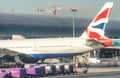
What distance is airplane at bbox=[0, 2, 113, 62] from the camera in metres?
78.4

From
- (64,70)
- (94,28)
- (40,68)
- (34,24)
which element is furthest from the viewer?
(34,24)

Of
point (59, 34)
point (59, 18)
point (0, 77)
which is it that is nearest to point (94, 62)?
point (0, 77)

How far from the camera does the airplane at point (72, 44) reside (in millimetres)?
78438

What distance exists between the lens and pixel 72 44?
80500mm

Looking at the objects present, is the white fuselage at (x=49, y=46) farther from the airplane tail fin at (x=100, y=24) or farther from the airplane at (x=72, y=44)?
the airplane tail fin at (x=100, y=24)

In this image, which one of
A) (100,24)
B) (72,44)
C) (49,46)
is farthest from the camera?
(49,46)

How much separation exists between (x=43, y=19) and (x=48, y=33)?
12.4 meters

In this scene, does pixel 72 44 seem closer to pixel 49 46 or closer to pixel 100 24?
pixel 49 46

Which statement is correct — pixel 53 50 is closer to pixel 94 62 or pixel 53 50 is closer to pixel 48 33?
pixel 94 62

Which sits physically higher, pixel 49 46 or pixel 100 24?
pixel 100 24

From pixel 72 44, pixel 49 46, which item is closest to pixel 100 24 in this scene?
pixel 72 44

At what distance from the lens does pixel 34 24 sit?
17112 centimetres

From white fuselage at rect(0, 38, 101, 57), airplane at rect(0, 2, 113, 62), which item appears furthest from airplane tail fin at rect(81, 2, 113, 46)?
white fuselage at rect(0, 38, 101, 57)

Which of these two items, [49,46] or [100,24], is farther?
[49,46]
